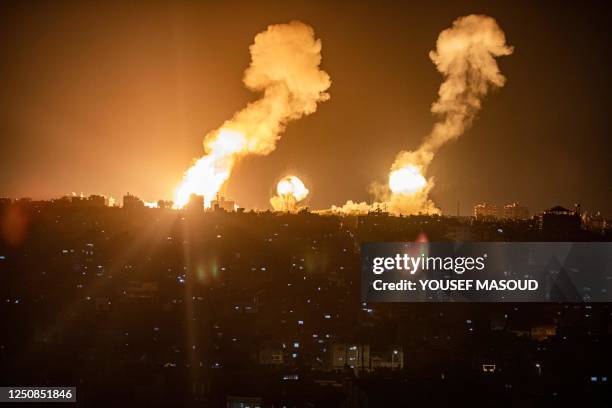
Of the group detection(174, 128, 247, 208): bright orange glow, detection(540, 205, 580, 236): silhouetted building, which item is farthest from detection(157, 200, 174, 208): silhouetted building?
detection(540, 205, 580, 236): silhouetted building

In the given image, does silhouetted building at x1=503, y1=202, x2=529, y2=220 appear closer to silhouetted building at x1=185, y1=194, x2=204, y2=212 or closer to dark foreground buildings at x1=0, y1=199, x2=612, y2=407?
dark foreground buildings at x1=0, y1=199, x2=612, y2=407

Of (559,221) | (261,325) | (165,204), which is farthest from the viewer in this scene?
(165,204)

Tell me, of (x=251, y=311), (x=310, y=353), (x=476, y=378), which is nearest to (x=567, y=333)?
(x=476, y=378)

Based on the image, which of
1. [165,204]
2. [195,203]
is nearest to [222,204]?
[165,204]

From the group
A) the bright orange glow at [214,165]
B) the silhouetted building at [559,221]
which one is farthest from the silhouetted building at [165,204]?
the silhouetted building at [559,221]

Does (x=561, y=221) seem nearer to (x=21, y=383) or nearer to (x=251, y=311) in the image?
(x=251, y=311)

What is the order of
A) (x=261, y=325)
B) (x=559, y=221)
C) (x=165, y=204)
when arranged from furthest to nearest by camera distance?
(x=165, y=204)
(x=559, y=221)
(x=261, y=325)

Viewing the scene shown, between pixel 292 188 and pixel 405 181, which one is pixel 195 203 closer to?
pixel 292 188
